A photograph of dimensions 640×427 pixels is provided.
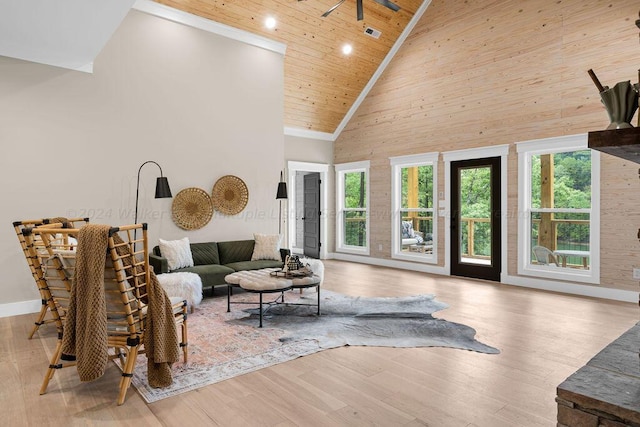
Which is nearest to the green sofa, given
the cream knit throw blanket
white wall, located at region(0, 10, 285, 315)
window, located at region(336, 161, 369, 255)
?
white wall, located at region(0, 10, 285, 315)

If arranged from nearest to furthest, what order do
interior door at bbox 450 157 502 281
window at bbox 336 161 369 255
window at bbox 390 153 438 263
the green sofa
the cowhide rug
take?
the cowhide rug < the green sofa < interior door at bbox 450 157 502 281 < window at bbox 390 153 438 263 < window at bbox 336 161 369 255

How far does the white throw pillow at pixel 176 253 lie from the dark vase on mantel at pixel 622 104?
5.01 metres

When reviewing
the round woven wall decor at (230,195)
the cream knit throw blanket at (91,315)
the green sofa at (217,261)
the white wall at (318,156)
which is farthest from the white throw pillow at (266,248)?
the cream knit throw blanket at (91,315)

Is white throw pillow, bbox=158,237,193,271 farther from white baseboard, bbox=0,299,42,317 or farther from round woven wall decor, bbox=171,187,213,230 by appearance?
white baseboard, bbox=0,299,42,317

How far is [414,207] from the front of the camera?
25.7 feet

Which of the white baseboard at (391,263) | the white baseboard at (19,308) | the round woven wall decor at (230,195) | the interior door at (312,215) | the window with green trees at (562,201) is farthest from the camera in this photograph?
the interior door at (312,215)

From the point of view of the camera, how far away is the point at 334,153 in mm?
9367

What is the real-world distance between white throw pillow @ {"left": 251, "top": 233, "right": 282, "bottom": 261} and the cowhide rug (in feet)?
3.70

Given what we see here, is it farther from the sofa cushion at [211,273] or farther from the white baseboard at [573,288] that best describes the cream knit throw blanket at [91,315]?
the white baseboard at [573,288]

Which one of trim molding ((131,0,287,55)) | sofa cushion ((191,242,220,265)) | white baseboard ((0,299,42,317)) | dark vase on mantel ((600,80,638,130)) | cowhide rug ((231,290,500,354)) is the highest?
trim molding ((131,0,287,55))

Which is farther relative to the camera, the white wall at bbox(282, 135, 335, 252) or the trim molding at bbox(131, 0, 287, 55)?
the white wall at bbox(282, 135, 335, 252)

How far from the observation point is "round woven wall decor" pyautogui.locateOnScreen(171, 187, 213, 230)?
5816mm

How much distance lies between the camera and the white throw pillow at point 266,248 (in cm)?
612

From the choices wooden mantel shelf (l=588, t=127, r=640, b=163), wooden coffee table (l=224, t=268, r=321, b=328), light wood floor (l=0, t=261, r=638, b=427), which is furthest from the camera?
wooden coffee table (l=224, t=268, r=321, b=328)
